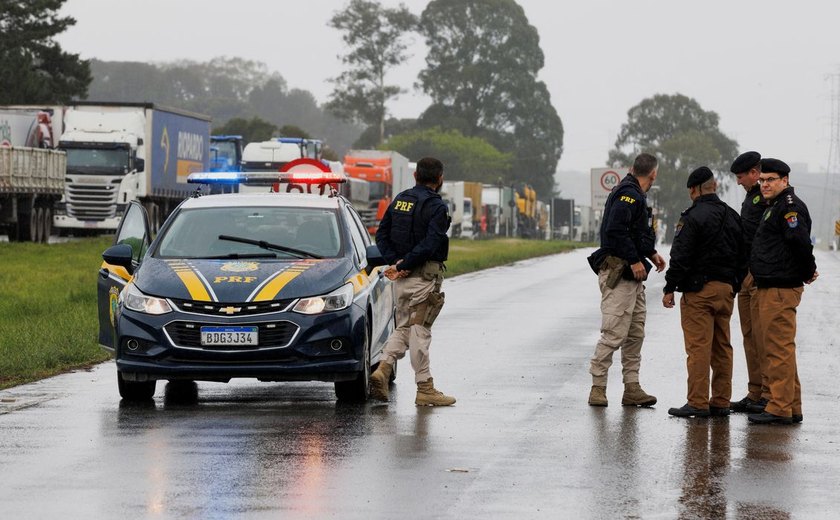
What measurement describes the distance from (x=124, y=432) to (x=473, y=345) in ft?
24.5

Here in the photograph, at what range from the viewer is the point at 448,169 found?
129750 millimetres

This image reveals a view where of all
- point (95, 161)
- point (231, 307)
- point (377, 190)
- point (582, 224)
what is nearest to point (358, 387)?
point (231, 307)

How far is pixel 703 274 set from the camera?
11.8 m

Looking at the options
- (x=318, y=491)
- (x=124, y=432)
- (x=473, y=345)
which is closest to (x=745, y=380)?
(x=473, y=345)

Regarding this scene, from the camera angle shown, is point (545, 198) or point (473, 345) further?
point (545, 198)

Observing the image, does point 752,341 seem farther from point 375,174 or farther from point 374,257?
point 375,174

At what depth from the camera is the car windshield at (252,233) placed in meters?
12.8

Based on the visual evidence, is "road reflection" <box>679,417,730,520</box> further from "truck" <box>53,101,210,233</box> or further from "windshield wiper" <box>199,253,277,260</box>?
"truck" <box>53,101,210,233</box>

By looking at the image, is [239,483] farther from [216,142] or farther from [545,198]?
[545,198]

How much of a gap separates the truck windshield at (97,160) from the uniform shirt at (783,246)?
36.4 m

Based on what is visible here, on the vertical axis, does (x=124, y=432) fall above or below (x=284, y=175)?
below

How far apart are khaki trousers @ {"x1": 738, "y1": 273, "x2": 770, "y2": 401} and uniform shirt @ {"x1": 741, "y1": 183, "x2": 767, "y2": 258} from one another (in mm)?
276

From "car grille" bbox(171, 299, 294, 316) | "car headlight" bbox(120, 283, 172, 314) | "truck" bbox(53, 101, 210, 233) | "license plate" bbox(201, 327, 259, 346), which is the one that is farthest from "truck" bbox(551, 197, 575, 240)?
"license plate" bbox(201, 327, 259, 346)

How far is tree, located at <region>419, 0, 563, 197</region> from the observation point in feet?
424
